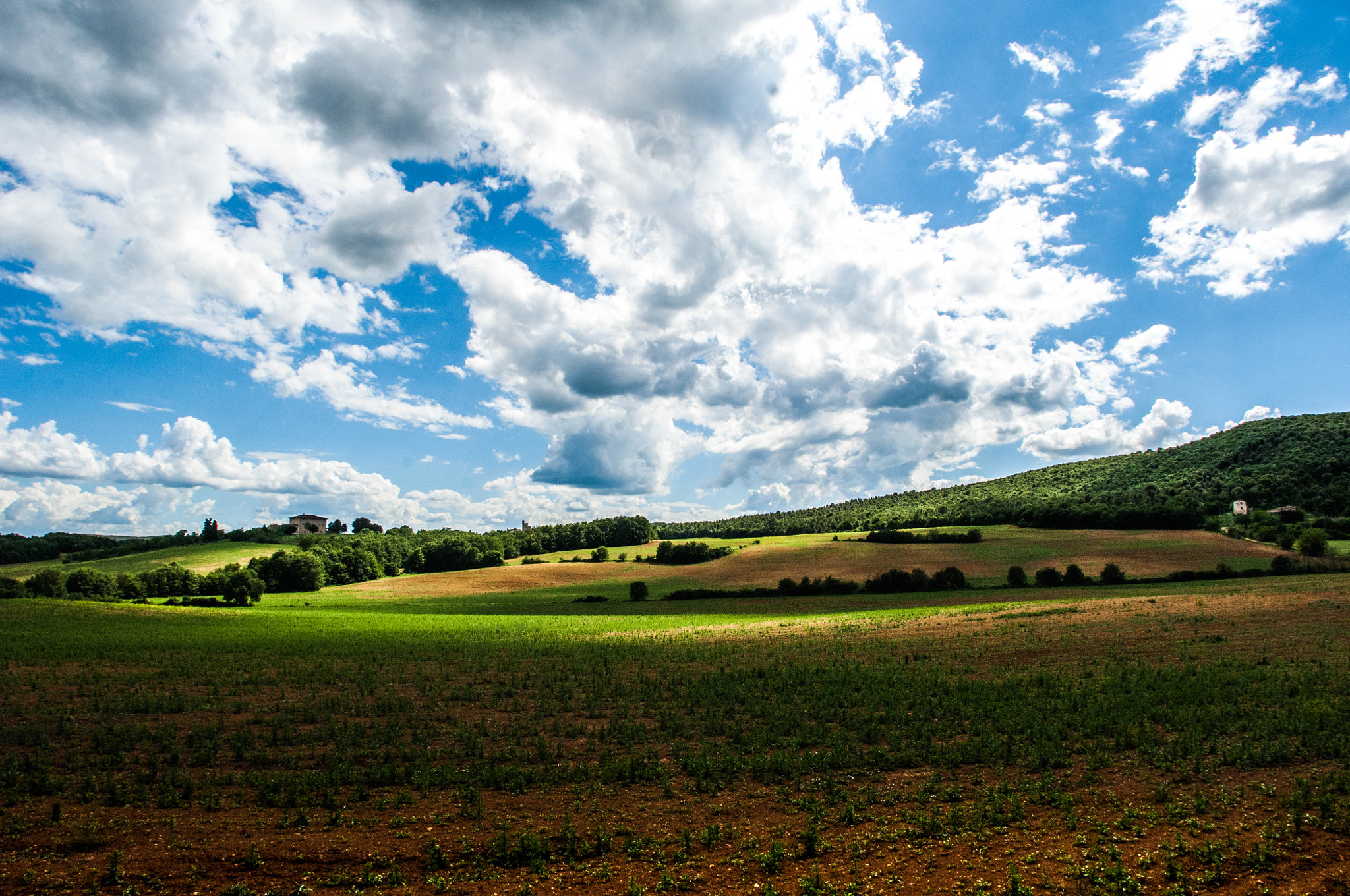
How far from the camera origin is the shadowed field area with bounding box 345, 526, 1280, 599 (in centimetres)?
8106

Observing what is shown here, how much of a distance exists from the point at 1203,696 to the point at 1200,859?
1198cm

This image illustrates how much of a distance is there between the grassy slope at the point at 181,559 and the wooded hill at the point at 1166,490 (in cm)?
11427

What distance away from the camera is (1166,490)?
13475 cm

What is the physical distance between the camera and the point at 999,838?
10.6 m

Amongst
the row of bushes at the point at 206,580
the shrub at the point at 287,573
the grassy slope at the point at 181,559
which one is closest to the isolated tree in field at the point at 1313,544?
the row of bushes at the point at 206,580

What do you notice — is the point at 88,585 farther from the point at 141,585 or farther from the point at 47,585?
the point at 141,585

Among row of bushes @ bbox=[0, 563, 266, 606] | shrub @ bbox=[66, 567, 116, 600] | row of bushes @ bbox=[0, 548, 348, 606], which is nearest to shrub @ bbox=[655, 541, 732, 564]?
row of bushes @ bbox=[0, 548, 348, 606]

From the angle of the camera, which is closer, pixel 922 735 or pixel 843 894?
pixel 843 894

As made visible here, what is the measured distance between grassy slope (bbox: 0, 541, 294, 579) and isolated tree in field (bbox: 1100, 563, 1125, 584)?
402ft

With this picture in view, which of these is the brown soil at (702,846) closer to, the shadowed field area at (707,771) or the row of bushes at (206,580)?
the shadowed field area at (707,771)

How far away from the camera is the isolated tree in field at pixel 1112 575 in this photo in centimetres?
7094

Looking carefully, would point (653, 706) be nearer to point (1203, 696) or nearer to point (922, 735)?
point (922, 735)

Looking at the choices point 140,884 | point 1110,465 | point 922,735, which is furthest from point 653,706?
point 1110,465

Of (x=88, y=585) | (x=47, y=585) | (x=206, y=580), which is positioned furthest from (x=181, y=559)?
(x=47, y=585)
